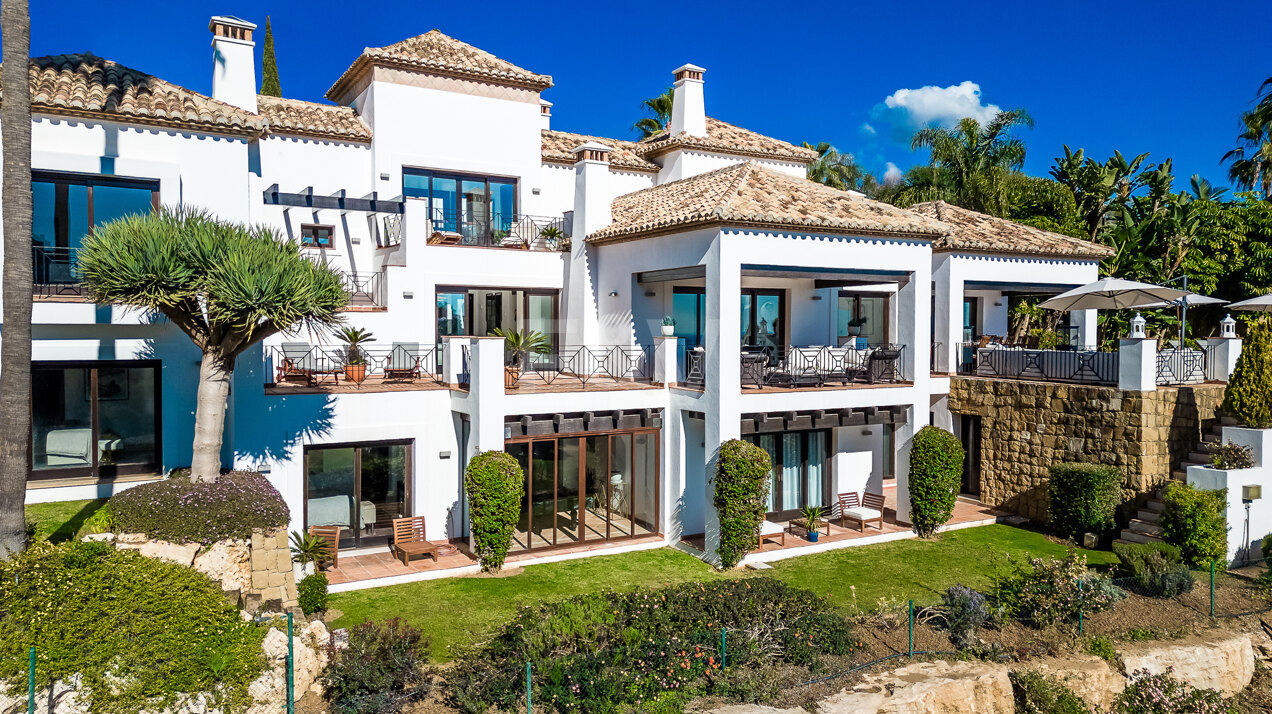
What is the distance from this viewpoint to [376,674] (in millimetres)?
10289

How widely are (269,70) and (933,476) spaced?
4097 centimetres

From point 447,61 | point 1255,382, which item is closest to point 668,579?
point 1255,382

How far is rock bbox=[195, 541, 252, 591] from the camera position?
12.6 m

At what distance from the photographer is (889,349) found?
68.8ft

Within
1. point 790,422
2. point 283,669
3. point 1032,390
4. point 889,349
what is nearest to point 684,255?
point 790,422

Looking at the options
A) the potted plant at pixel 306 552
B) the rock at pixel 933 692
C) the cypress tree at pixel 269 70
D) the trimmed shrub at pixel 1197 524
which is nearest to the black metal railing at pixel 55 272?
the potted plant at pixel 306 552

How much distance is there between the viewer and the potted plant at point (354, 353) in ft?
59.0

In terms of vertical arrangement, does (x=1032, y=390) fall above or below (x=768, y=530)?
above

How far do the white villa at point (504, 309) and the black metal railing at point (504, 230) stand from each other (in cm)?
9

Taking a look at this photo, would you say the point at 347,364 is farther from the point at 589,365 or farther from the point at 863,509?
the point at 863,509

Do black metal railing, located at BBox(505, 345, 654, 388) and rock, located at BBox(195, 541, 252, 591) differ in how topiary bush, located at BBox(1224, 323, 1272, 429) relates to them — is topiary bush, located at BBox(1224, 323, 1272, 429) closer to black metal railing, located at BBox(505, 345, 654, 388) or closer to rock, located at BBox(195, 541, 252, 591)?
black metal railing, located at BBox(505, 345, 654, 388)

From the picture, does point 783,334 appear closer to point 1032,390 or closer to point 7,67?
point 1032,390

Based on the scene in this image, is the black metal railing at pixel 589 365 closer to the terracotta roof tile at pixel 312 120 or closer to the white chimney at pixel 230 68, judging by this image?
the terracotta roof tile at pixel 312 120

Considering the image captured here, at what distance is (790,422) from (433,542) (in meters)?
8.56
